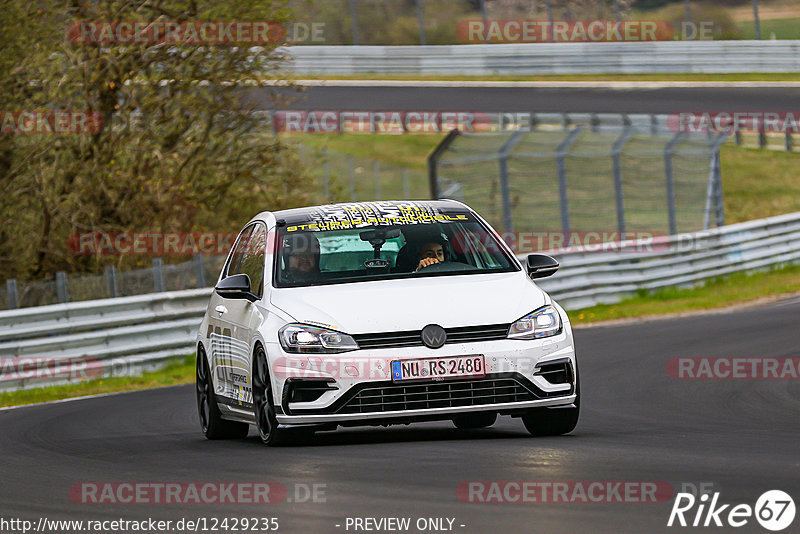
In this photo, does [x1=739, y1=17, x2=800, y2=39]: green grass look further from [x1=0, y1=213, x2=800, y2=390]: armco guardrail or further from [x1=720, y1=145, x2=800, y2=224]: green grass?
[x1=0, y1=213, x2=800, y2=390]: armco guardrail

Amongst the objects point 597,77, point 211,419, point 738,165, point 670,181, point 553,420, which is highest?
point 553,420

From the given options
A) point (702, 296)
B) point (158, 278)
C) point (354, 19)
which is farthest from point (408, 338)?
point (354, 19)

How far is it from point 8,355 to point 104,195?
5.37 m

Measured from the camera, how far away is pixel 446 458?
7.95 metres

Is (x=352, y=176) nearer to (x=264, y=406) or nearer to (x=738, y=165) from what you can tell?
(x=738, y=165)

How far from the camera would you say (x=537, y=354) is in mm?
8797

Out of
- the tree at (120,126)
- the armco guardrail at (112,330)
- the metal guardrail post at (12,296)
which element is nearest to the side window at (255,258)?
the armco guardrail at (112,330)

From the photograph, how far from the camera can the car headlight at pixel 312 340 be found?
870cm

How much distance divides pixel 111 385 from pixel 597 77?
27.4 metres

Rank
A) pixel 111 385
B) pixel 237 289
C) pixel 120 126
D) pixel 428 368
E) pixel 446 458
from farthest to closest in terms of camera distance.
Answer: pixel 120 126 < pixel 111 385 < pixel 237 289 < pixel 428 368 < pixel 446 458

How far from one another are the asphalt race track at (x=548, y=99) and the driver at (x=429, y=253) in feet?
86.6

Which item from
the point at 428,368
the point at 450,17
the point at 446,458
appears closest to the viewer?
the point at 446,458

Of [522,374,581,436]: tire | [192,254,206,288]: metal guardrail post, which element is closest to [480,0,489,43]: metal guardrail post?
[192,254,206,288]: metal guardrail post

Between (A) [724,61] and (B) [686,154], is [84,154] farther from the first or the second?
(A) [724,61]
